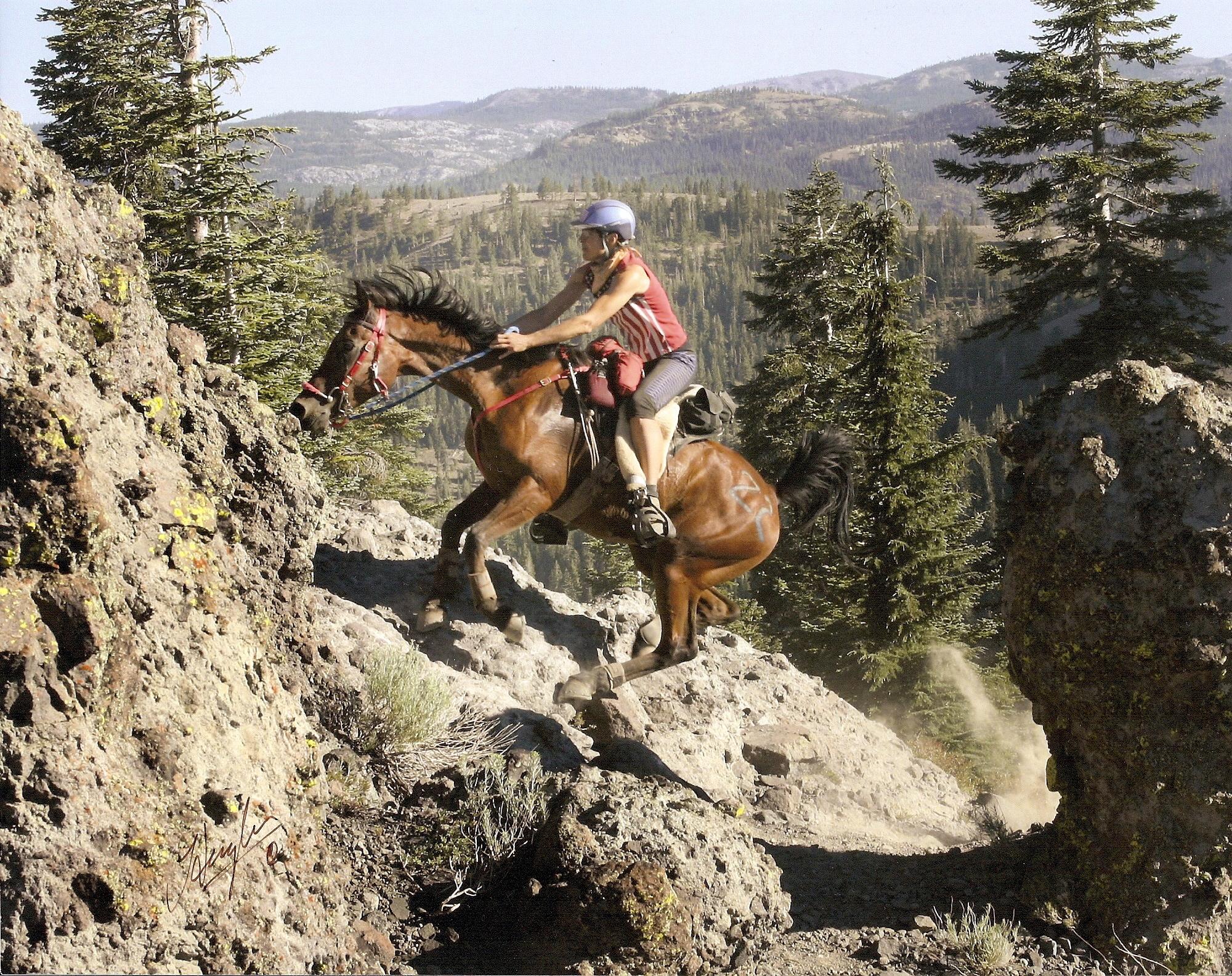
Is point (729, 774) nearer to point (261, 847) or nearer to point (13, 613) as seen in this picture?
point (261, 847)

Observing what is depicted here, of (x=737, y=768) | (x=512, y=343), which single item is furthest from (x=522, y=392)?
(x=737, y=768)

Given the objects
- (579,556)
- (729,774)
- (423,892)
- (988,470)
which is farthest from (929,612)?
(579,556)

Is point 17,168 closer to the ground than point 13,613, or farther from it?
farther from it

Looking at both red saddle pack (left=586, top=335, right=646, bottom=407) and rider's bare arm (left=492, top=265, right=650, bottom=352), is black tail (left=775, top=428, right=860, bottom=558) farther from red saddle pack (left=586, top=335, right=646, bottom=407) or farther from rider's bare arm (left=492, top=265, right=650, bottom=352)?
rider's bare arm (left=492, top=265, right=650, bottom=352)

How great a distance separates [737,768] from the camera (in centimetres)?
1002

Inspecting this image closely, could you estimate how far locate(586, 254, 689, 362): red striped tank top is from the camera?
9.22 meters

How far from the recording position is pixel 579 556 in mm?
123938

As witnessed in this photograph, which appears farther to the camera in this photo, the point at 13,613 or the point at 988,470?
the point at 988,470

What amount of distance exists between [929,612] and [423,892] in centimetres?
1894

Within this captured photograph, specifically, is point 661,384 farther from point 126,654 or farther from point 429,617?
point 126,654

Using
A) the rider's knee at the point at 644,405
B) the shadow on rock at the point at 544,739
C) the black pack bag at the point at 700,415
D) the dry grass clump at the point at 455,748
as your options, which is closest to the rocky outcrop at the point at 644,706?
the shadow on rock at the point at 544,739

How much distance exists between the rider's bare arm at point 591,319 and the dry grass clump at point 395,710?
2797 millimetres

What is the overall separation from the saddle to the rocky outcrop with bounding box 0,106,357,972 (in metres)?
3.31
